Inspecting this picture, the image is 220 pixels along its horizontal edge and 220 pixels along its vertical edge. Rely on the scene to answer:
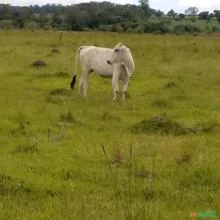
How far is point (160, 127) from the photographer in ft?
39.7

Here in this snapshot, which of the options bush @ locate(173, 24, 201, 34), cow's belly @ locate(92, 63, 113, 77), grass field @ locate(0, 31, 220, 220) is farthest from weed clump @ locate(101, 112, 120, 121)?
bush @ locate(173, 24, 201, 34)

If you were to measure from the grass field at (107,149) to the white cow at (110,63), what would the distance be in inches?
23.0

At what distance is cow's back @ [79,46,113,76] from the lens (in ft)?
56.7

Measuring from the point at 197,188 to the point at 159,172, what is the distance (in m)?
0.90

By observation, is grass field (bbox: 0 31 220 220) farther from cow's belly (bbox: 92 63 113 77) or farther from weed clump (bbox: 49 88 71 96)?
cow's belly (bbox: 92 63 113 77)

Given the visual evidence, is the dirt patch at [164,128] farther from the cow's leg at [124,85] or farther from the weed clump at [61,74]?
the weed clump at [61,74]

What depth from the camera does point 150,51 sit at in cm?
3438

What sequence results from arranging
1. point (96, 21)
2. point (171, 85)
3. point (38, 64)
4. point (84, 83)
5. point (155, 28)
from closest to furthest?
1. point (84, 83)
2. point (171, 85)
3. point (38, 64)
4. point (155, 28)
5. point (96, 21)

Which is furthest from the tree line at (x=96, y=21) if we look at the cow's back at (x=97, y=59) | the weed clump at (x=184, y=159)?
the weed clump at (x=184, y=159)

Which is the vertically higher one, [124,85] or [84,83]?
[124,85]

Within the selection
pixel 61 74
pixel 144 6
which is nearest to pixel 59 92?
pixel 61 74

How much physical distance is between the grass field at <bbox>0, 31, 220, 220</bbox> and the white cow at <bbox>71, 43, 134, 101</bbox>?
584 mm

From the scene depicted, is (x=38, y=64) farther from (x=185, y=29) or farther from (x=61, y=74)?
(x=185, y=29)

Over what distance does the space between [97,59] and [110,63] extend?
0.84 meters
